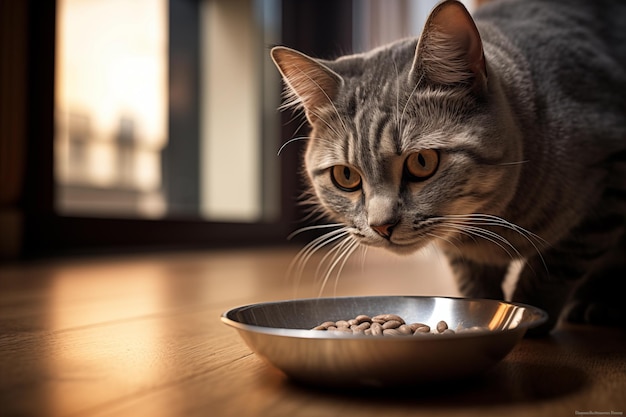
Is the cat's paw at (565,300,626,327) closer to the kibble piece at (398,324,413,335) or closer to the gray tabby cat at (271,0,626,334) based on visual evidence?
the gray tabby cat at (271,0,626,334)

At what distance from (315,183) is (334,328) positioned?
0.44 meters

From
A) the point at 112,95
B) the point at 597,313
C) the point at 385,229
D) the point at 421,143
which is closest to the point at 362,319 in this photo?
the point at 385,229

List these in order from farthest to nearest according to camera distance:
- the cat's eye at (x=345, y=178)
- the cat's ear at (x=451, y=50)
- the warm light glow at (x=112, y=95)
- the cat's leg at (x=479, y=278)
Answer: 1. the warm light glow at (x=112, y=95)
2. the cat's leg at (x=479, y=278)
3. the cat's eye at (x=345, y=178)
4. the cat's ear at (x=451, y=50)

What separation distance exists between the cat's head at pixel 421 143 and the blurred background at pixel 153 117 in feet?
3.46

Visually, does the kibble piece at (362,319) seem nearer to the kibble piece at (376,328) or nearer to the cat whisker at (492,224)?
the kibble piece at (376,328)

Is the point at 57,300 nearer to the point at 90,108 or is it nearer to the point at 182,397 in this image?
the point at 182,397

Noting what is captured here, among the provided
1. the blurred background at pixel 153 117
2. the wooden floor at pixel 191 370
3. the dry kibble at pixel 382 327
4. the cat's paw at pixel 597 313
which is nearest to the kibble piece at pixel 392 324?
the dry kibble at pixel 382 327

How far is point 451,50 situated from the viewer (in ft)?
3.34

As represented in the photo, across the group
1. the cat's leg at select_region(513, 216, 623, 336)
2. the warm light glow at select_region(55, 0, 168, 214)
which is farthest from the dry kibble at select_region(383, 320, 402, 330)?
the warm light glow at select_region(55, 0, 168, 214)

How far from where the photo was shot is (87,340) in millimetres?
948

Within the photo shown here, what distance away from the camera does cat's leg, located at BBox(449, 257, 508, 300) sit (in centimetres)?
126

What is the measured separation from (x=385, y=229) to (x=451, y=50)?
0.29 m

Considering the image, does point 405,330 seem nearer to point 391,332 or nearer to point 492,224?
point 391,332

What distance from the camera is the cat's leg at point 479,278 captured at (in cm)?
126
